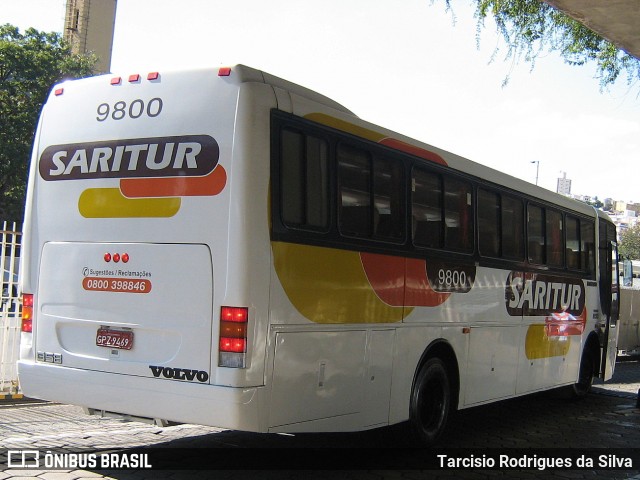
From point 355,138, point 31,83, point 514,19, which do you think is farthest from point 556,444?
point 31,83

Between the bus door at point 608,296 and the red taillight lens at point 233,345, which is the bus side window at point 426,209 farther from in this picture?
the bus door at point 608,296

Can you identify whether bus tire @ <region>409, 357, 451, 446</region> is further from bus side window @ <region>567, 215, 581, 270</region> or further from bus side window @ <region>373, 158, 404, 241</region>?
bus side window @ <region>567, 215, 581, 270</region>

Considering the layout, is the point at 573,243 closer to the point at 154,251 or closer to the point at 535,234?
the point at 535,234

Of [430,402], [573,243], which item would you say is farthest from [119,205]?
[573,243]

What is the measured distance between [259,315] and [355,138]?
207 centimetres

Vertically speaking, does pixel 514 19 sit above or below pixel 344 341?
above

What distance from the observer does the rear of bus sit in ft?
17.9

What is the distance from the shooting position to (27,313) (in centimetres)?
642

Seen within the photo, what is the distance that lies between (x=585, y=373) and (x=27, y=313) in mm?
9527

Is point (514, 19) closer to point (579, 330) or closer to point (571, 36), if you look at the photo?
point (571, 36)

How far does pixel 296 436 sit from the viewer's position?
806 cm

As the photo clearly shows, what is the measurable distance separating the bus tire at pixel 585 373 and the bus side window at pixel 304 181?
7.84 m

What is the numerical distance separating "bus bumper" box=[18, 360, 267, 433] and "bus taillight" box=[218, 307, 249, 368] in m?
0.20

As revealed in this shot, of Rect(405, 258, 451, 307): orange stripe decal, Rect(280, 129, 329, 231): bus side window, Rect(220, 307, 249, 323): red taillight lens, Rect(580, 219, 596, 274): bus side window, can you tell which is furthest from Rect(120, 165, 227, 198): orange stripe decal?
Rect(580, 219, 596, 274): bus side window
